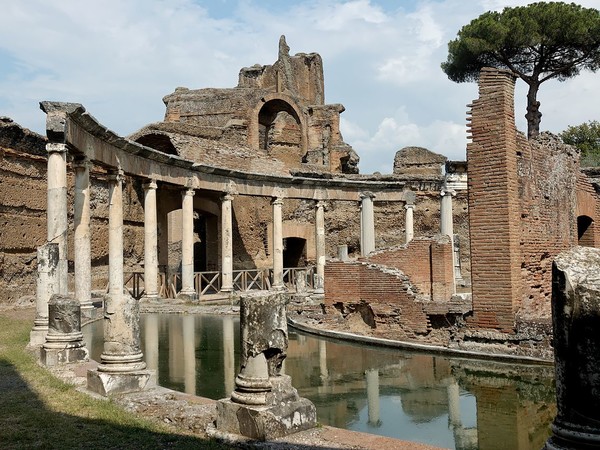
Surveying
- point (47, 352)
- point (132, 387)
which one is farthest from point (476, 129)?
point (47, 352)

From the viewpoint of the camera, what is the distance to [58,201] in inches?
458

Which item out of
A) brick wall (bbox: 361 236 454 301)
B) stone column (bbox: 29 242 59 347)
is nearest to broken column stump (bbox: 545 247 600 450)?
stone column (bbox: 29 242 59 347)

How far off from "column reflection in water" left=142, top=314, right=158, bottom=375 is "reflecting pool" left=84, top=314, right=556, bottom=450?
0.02m

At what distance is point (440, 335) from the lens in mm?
11078

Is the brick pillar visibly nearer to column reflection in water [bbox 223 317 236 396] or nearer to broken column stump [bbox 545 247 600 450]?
column reflection in water [bbox 223 317 236 396]

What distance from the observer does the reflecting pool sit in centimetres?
618

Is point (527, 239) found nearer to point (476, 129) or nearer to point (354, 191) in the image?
point (476, 129)

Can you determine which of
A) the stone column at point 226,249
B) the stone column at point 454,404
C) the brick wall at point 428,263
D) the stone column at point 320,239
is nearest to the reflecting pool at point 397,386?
the stone column at point 454,404

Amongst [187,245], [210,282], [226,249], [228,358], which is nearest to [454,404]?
[228,358]

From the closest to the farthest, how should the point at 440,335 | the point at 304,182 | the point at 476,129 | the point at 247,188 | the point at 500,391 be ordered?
the point at 500,391 → the point at 476,129 → the point at 440,335 → the point at 247,188 → the point at 304,182

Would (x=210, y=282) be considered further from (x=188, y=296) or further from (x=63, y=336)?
(x=63, y=336)

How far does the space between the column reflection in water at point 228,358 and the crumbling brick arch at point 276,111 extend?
61.0 ft

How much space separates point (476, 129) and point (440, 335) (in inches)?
141

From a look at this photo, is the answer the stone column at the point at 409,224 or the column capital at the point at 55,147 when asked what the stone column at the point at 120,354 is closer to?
the column capital at the point at 55,147
